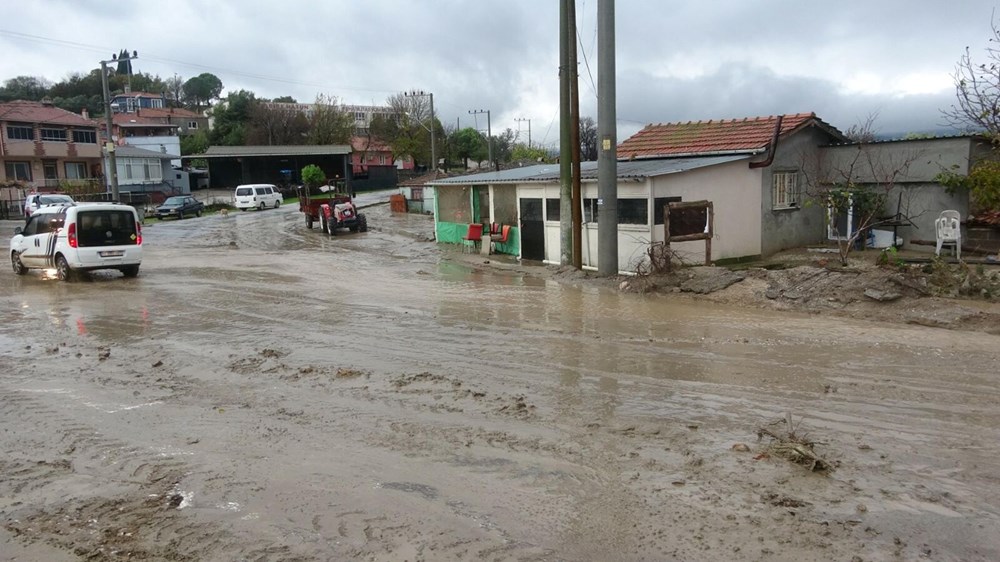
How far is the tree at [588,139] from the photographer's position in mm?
54594

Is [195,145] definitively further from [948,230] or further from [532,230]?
[948,230]

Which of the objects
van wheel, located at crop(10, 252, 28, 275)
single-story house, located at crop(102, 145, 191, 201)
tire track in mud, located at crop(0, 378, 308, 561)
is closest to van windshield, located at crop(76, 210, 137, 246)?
van wheel, located at crop(10, 252, 28, 275)

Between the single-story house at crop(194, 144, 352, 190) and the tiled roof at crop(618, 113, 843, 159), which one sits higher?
the single-story house at crop(194, 144, 352, 190)

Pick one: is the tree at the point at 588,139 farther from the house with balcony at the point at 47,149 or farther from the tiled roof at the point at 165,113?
the tiled roof at the point at 165,113

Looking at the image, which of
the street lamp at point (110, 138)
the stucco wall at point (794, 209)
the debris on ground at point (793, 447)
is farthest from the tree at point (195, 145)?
the debris on ground at point (793, 447)

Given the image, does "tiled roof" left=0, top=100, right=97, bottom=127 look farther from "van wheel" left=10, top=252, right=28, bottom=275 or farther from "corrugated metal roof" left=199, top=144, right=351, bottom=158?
"van wheel" left=10, top=252, right=28, bottom=275

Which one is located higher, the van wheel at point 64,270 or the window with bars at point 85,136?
the window with bars at point 85,136

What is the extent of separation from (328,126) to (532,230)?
6033 centimetres

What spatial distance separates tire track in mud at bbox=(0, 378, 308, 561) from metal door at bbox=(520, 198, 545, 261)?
14574 mm

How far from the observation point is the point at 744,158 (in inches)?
691

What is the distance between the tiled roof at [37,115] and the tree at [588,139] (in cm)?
3781

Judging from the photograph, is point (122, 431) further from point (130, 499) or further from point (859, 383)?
point (859, 383)

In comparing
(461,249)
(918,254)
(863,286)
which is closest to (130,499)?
(863,286)

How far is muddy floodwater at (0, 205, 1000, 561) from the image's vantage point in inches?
166
